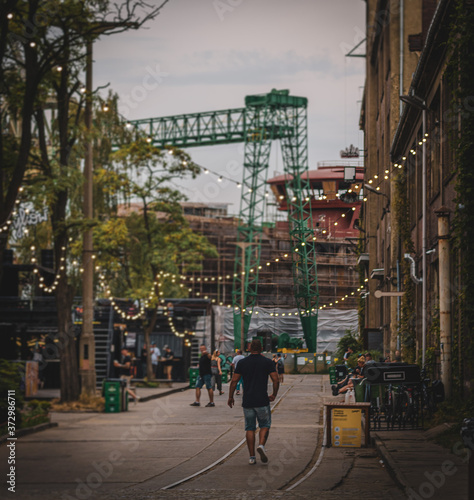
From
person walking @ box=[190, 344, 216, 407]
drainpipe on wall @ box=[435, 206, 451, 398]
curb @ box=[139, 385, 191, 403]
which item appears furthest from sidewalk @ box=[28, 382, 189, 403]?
drainpipe on wall @ box=[435, 206, 451, 398]

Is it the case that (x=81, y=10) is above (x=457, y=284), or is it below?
above

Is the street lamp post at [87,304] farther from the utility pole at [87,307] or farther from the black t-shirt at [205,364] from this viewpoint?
the black t-shirt at [205,364]

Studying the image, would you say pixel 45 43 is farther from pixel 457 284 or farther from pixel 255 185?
pixel 255 185

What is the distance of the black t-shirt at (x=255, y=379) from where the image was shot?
13844 millimetres

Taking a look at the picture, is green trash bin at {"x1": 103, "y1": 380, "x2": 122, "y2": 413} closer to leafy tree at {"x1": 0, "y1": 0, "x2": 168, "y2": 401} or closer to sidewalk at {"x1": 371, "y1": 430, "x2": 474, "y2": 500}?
leafy tree at {"x1": 0, "y1": 0, "x2": 168, "y2": 401}

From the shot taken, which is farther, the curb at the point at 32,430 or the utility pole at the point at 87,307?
the utility pole at the point at 87,307

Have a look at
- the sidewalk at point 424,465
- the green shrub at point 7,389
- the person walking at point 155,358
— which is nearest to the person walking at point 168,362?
the person walking at point 155,358

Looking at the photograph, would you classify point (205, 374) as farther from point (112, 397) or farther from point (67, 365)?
point (67, 365)

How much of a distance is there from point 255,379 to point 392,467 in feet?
8.83

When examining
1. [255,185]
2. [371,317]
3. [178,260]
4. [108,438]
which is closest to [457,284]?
[108,438]

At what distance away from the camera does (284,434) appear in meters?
18.8

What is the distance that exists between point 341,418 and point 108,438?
476 cm

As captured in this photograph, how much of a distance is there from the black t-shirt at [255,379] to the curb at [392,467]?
1965 mm

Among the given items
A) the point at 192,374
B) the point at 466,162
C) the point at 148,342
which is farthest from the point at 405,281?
the point at 148,342
